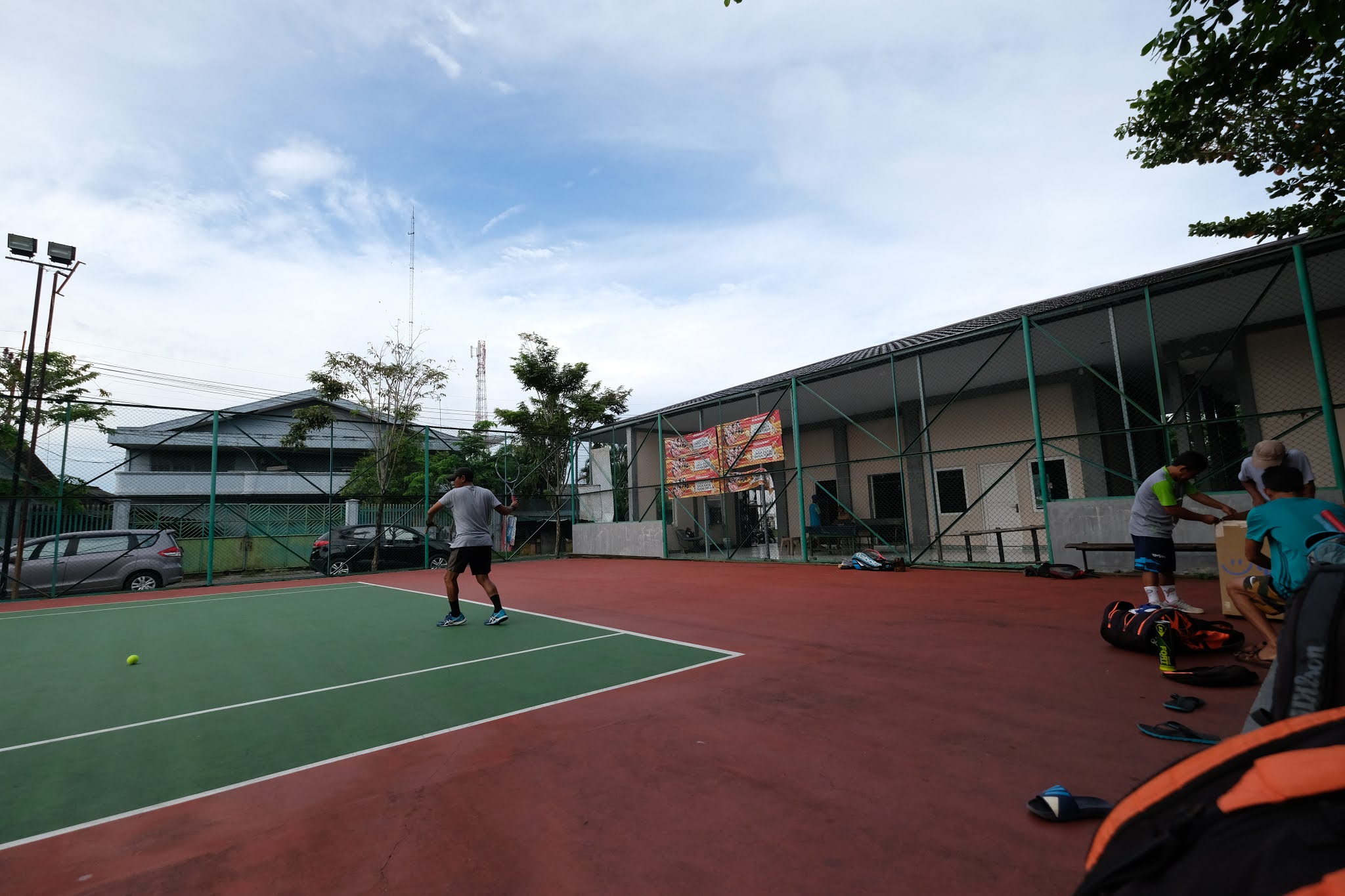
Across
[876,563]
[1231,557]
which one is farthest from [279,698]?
[876,563]

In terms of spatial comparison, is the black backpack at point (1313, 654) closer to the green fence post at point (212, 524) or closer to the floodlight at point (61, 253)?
the green fence post at point (212, 524)

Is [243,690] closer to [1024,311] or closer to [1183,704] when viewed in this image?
[1183,704]

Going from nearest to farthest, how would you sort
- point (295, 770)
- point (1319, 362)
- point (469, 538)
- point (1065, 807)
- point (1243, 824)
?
point (1243, 824)
point (1065, 807)
point (295, 770)
point (469, 538)
point (1319, 362)

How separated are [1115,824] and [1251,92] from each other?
24.4ft

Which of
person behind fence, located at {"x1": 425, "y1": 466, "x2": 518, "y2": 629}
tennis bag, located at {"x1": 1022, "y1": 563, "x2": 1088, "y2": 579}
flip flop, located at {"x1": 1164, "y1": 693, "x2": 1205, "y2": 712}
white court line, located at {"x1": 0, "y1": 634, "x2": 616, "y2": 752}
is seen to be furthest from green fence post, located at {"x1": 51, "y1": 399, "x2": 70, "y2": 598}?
tennis bag, located at {"x1": 1022, "y1": 563, "x2": 1088, "y2": 579}

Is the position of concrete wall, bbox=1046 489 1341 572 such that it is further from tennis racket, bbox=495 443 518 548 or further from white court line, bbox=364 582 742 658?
tennis racket, bbox=495 443 518 548

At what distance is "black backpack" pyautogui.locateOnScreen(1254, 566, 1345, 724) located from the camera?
1.08 meters

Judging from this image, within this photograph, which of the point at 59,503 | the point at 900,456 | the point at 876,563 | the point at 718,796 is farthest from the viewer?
the point at 59,503

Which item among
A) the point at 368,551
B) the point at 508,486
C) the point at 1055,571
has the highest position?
the point at 508,486

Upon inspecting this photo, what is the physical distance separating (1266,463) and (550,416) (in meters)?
16.5

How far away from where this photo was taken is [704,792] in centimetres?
259

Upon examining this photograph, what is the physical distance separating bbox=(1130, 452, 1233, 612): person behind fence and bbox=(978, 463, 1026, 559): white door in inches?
381

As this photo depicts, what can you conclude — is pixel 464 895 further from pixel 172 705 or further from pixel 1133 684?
pixel 1133 684

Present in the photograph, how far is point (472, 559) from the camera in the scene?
22.5 ft
